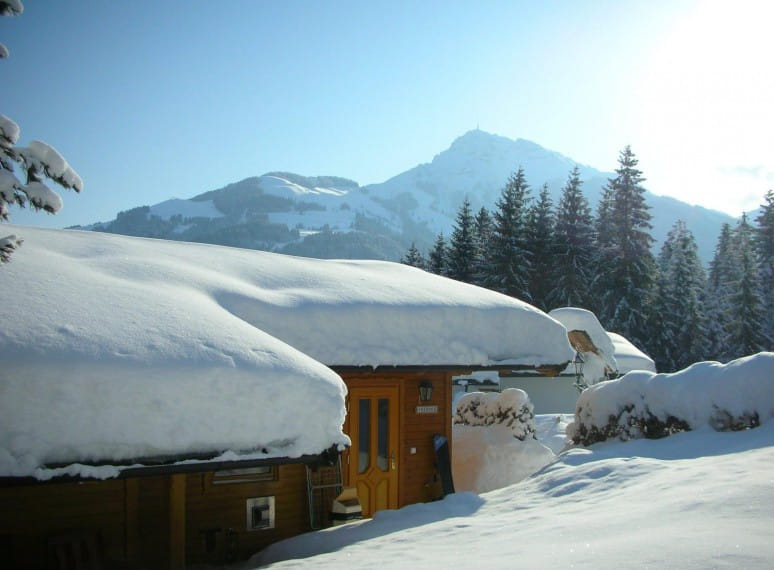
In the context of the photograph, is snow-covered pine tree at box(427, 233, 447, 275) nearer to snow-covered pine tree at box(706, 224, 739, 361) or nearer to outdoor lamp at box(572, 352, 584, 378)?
snow-covered pine tree at box(706, 224, 739, 361)

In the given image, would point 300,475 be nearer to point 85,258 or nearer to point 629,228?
point 85,258

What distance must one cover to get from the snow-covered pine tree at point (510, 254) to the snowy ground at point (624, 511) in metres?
24.0

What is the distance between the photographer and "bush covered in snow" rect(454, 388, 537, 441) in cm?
1429

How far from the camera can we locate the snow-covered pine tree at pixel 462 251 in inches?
1523

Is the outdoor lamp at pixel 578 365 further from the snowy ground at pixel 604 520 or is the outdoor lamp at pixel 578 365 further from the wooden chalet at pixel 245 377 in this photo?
the snowy ground at pixel 604 520

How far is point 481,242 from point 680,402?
103 ft

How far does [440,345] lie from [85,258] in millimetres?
4963

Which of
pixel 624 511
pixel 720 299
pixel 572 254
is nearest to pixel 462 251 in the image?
pixel 572 254

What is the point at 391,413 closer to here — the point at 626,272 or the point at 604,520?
the point at 604,520

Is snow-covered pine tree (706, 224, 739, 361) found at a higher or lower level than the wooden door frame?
higher

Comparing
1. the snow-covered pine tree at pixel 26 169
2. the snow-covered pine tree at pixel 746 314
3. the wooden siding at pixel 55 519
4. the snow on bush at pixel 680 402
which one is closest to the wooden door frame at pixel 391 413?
the wooden siding at pixel 55 519

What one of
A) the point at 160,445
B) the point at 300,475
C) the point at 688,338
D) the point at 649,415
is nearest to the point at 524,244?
the point at 688,338

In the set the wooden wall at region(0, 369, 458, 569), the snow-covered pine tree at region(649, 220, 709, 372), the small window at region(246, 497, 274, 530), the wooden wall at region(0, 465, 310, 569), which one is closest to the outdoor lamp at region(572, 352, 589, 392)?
the wooden wall at region(0, 369, 458, 569)

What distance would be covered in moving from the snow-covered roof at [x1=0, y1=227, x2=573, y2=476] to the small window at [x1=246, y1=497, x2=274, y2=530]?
202 cm
